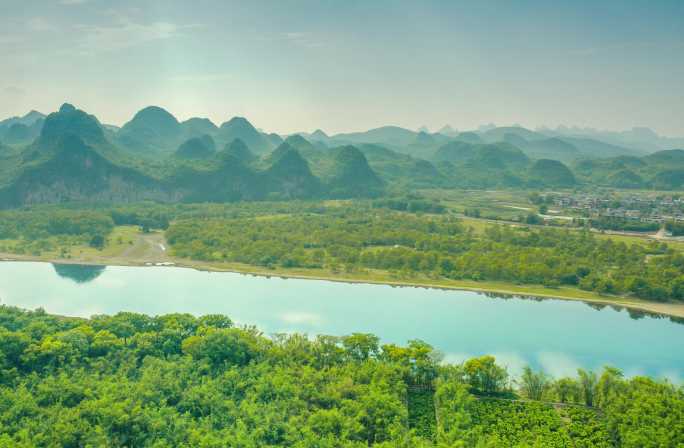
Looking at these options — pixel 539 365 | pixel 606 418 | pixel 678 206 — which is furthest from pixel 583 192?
pixel 606 418

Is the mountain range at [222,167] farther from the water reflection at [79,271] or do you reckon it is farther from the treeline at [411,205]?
the water reflection at [79,271]

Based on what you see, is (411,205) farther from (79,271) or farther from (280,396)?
(280,396)

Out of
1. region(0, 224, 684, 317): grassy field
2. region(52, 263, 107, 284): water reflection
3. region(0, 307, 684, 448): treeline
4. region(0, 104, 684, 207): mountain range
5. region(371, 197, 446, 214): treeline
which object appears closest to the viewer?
region(0, 307, 684, 448): treeline

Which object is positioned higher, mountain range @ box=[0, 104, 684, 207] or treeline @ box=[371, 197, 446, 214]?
mountain range @ box=[0, 104, 684, 207]

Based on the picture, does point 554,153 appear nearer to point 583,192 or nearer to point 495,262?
point 583,192

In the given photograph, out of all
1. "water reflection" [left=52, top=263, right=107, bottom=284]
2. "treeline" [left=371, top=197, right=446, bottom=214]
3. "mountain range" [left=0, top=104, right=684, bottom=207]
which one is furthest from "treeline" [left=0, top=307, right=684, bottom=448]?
"mountain range" [left=0, top=104, right=684, bottom=207]

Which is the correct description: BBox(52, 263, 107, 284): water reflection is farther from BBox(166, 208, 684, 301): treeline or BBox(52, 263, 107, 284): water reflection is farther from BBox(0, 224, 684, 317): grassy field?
BBox(166, 208, 684, 301): treeline

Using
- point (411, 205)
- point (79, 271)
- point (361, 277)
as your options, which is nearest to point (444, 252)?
point (361, 277)
